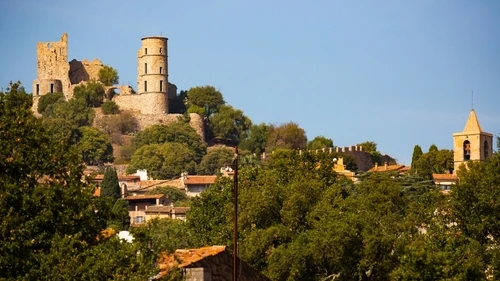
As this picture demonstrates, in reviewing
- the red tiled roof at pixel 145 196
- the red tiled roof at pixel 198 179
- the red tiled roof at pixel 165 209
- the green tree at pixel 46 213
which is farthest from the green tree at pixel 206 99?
the green tree at pixel 46 213

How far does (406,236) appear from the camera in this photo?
41812mm

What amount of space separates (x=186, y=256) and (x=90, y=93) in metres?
120

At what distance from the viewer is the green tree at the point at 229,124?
144375mm

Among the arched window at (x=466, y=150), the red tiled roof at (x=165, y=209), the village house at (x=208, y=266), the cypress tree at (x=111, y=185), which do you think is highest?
the arched window at (x=466, y=150)

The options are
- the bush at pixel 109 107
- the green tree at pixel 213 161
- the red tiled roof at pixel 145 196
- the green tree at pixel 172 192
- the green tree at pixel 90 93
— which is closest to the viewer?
the red tiled roof at pixel 145 196

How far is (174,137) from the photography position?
140m

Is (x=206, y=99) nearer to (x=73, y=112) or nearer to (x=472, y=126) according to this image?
(x=73, y=112)

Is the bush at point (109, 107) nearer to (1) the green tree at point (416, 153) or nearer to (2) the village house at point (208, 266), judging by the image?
(1) the green tree at point (416, 153)

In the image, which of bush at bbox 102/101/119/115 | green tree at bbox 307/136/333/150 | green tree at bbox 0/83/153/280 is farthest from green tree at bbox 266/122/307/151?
green tree at bbox 0/83/153/280

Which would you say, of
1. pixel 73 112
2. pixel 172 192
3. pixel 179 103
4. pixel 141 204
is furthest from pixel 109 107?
pixel 141 204

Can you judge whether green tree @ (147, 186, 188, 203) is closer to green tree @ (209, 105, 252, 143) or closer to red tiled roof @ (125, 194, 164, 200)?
red tiled roof @ (125, 194, 164, 200)

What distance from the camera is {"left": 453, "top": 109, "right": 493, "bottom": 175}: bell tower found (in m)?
101

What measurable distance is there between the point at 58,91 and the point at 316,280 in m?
108

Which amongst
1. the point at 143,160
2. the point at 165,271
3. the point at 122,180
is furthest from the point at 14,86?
the point at 143,160
